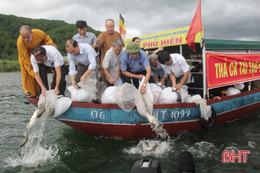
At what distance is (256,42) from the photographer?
6281 millimetres

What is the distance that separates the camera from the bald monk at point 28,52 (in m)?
4.44

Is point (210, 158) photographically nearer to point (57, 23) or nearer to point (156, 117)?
point (156, 117)

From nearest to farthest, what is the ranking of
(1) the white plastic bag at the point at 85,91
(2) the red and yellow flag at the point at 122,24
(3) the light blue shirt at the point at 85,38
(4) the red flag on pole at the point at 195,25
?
(1) the white plastic bag at the point at 85,91, (4) the red flag on pole at the point at 195,25, (3) the light blue shirt at the point at 85,38, (2) the red and yellow flag at the point at 122,24

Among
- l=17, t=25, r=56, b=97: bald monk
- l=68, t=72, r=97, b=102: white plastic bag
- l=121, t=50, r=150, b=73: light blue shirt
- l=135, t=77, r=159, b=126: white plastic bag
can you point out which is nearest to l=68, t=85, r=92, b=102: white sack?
l=68, t=72, r=97, b=102: white plastic bag

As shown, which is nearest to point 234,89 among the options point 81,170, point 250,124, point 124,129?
point 250,124

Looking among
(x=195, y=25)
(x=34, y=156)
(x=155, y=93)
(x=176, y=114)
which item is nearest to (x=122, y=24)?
(x=195, y=25)

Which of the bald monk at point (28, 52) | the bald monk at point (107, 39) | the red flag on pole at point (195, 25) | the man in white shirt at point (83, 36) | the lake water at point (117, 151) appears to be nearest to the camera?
the lake water at point (117, 151)

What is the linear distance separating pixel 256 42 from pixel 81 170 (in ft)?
20.4

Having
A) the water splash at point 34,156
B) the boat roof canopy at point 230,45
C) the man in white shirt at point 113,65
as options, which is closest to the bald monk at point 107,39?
the man in white shirt at point 113,65

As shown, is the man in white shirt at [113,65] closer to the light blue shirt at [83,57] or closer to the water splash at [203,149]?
the light blue shirt at [83,57]

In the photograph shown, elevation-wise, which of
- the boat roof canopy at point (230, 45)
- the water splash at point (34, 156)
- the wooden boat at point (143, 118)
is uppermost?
the boat roof canopy at point (230, 45)

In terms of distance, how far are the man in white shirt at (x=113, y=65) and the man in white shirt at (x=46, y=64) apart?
951 millimetres

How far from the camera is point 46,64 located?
436 cm

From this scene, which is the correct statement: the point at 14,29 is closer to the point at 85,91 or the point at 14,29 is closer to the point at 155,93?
the point at 85,91
